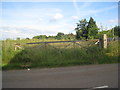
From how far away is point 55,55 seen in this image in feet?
34.0

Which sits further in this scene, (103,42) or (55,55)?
(103,42)

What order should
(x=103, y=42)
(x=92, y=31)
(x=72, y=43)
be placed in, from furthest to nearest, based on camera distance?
(x=92, y=31) < (x=103, y=42) < (x=72, y=43)

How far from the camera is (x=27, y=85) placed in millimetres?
Answer: 4957

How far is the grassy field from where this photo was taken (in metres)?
9.16

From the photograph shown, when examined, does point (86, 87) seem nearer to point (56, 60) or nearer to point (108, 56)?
point (56, 60)

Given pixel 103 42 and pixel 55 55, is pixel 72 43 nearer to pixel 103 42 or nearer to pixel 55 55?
pixel 55 55

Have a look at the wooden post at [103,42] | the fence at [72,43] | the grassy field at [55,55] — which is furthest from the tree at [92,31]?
the grassy field at [55,55]

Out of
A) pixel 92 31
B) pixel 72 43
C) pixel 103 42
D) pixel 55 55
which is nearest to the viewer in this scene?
pixel 55 55

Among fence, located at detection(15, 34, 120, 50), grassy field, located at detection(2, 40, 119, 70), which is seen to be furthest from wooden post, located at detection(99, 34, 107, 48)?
grassy field, located at detection(2, 40, 119, 70)

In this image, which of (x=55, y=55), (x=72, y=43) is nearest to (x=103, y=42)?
(x=72, y=43)

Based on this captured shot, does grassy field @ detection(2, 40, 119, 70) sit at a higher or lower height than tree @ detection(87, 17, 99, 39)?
lower

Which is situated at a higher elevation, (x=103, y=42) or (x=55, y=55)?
(x=103, y=42)

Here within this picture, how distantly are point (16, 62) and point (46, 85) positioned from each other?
5.34 metres

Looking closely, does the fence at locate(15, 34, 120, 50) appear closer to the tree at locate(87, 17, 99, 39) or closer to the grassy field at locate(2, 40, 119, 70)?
the grassy field at locate(2, 40, 119, 70)
